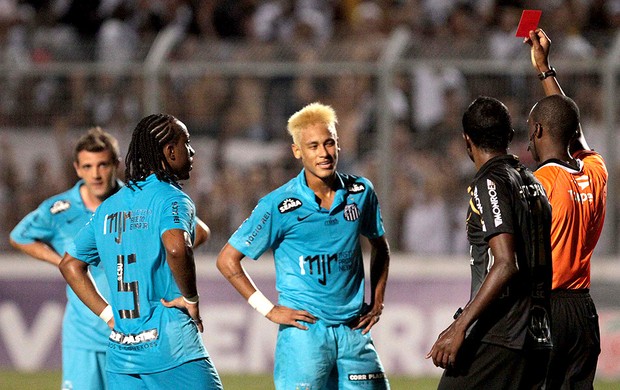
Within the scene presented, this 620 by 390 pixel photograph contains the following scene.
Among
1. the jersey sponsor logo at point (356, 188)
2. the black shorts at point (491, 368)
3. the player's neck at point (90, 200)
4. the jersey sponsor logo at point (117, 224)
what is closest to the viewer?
the black shorts at point (491, 368)

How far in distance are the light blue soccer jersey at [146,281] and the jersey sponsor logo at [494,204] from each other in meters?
1.52

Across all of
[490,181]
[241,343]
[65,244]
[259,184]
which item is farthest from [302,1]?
[490,181]

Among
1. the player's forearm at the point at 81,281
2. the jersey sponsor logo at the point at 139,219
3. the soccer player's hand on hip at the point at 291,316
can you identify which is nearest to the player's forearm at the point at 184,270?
the jersey sponsor logo at the point at 139,219

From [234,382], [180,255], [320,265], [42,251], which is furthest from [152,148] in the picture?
[234,382]

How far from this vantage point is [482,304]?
5180 millimetres

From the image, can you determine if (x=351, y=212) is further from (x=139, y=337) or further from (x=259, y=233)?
(x=139, y=337)

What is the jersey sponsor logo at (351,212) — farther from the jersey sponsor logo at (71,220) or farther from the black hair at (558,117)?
the jersey sponsor logo at (71,220)

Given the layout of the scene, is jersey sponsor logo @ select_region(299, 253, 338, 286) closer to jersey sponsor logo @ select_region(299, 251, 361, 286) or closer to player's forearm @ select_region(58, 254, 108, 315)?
jersey sponsor logo @ select_region(299, 251, 361, 286)

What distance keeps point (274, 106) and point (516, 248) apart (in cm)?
668

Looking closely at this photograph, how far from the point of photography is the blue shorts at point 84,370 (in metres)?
7.46

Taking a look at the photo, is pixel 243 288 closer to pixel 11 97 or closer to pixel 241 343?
pixel 241 343

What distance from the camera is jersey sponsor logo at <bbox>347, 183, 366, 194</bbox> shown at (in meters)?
6.64

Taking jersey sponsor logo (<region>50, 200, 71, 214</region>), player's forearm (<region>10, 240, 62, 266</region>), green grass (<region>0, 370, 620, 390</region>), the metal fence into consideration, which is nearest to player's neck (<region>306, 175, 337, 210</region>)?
jersey sponsor logo (<region>50, 200, 71, 214</region>)

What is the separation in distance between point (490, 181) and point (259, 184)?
6.54 metres
